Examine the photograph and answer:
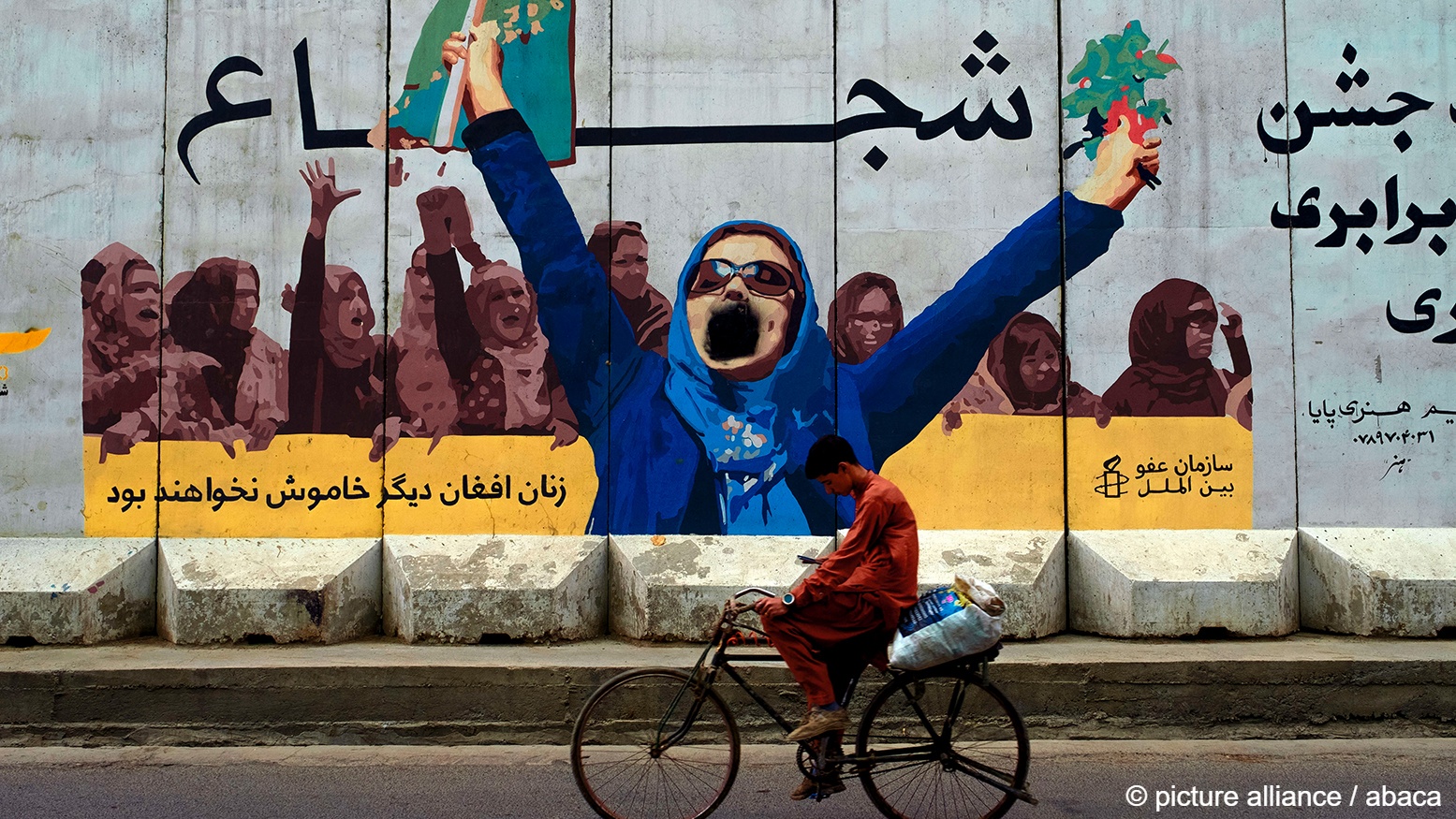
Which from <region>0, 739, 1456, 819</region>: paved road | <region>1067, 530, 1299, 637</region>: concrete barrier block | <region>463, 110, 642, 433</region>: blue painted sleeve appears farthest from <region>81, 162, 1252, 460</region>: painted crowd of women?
<region>0, 739, 1456, 819</region>: paved road

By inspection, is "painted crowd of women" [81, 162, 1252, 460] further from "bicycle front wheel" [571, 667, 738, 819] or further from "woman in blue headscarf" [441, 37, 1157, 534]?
"bicycle front wheel" [571, 667, 738, 819]

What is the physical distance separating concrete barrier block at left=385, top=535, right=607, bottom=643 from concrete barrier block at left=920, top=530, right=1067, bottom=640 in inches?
81.9

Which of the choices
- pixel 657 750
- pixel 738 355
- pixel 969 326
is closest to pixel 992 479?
pixel 969 326

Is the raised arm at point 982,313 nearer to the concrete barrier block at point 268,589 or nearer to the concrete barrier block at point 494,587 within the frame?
the concrete barrier block at point 494,587

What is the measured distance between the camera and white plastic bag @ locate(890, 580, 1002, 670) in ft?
12.9

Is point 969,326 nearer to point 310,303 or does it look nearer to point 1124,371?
point 1124,371

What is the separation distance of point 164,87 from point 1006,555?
612 cm

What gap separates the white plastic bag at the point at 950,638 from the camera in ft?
12.9

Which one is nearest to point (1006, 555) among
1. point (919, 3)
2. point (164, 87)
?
point (919, 3)

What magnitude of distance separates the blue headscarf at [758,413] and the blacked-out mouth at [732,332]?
0.13 m

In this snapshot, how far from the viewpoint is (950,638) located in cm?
393

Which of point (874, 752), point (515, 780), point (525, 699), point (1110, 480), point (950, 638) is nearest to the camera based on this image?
point (950, 638)

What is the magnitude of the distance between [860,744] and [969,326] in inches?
136

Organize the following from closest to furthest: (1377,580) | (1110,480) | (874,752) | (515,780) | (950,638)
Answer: (950,638) < (874,752) < (515,780) < (1377,580) < (1110,480)
